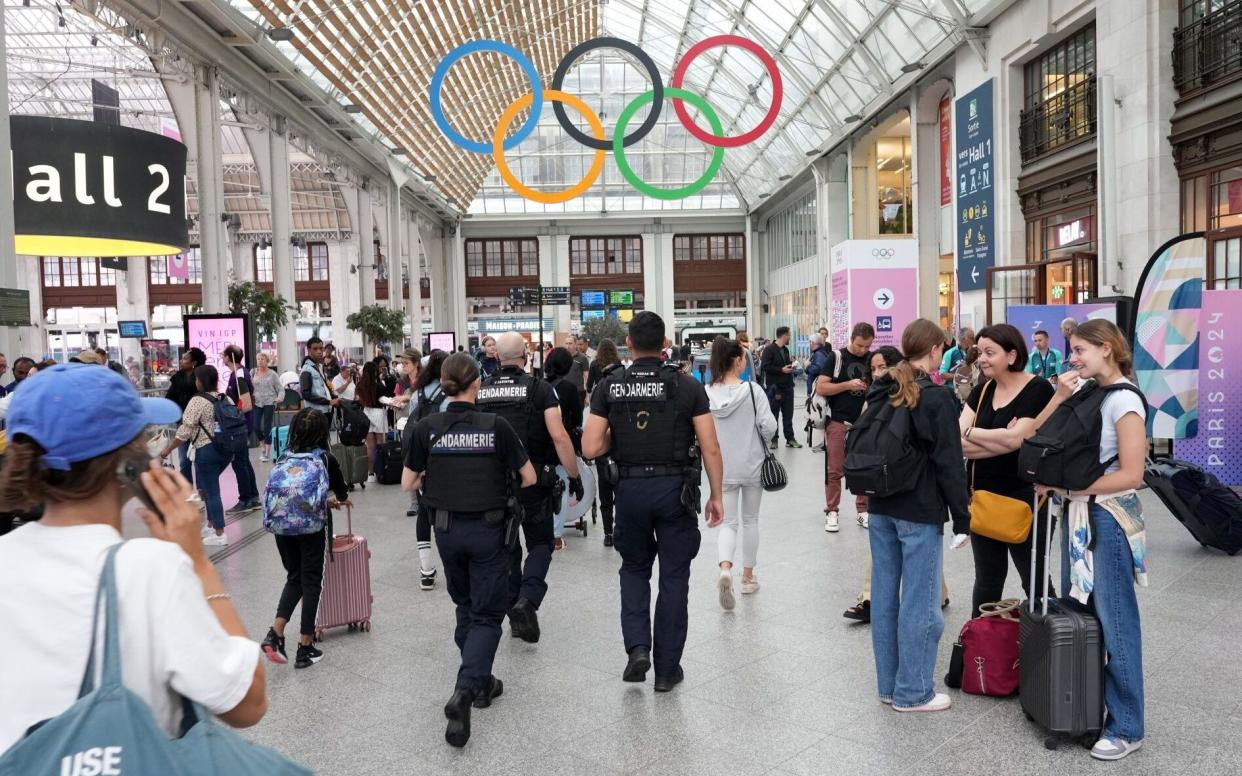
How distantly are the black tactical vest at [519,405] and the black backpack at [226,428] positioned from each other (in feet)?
12.2

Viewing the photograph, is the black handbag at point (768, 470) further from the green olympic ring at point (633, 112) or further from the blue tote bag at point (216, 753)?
the green olympic ring at point (633, 112)

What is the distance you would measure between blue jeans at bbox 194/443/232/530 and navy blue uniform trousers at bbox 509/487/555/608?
3.83 metres

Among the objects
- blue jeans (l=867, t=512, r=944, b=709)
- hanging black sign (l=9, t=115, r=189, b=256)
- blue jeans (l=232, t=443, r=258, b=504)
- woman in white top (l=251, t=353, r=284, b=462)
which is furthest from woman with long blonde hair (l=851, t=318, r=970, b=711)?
woman in white top (l=251, t=353, r=284, b=462)

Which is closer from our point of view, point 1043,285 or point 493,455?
point 493,455

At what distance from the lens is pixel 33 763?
4.14ft

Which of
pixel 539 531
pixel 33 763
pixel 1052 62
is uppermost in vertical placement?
pixel 1052 62

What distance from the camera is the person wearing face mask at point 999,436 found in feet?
13.5

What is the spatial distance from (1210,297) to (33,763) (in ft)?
31.2

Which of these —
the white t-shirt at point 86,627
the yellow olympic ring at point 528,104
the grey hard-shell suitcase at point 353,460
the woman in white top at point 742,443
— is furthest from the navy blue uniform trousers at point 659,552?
the yellow olympic ring at point 528,104

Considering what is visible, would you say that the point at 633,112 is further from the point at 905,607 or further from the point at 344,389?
the point at 905,607

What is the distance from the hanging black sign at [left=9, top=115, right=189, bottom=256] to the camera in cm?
984

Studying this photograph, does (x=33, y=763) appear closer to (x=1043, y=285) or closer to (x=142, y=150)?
(x=142, y=150)

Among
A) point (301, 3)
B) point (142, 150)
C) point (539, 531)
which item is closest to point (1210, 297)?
point (539, 531)

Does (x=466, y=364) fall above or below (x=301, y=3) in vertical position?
below
